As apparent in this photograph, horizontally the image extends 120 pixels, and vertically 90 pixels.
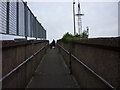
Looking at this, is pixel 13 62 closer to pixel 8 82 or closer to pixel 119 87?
pixel 8 82

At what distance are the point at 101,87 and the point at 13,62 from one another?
6.58ft

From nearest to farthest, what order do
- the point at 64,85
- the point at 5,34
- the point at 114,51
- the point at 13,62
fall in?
the point at 114,51 → the point at 13,62 → the point at 5,34 → the point at 64,85

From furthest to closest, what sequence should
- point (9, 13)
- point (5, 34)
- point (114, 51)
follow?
point (9, 13), point (5, 34), point (114, 51)

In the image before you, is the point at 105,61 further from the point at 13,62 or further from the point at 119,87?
the point at 13,62

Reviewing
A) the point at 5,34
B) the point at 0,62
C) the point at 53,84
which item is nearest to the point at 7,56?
the point at 0,62

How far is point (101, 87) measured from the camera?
3.96 meters

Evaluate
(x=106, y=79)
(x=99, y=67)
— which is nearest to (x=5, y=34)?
(x=99, y=67)

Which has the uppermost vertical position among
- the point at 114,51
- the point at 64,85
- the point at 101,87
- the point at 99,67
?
the point at 114,51

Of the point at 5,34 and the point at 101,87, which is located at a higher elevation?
the point at 5,34

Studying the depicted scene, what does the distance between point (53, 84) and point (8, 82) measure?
3.09 m

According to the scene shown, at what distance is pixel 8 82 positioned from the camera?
436 centimetres

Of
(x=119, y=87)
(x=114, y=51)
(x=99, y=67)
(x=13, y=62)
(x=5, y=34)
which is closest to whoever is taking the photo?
(x=119, y=87)

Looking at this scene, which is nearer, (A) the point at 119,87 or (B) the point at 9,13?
(A) the point at 119,87

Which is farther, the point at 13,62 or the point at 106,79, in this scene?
the point at 13,62
